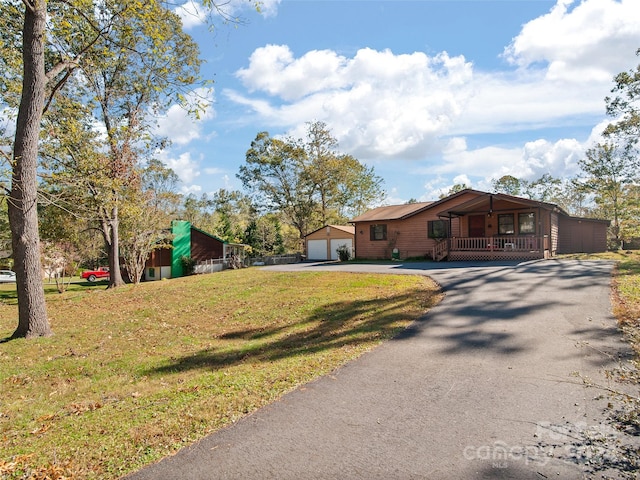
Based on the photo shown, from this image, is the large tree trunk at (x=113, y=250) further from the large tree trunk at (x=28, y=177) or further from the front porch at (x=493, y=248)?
the front porch at (x=493, y=248)

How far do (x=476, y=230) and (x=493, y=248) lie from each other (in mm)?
2999

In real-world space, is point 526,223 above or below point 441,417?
above

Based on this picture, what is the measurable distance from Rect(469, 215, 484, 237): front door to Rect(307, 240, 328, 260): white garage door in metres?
14.1

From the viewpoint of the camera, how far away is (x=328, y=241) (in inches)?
1339

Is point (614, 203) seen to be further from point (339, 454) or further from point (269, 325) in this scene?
point (339, 454)

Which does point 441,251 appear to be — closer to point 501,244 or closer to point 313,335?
point 501,244

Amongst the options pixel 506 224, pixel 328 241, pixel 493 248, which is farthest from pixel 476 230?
pixel 328 241

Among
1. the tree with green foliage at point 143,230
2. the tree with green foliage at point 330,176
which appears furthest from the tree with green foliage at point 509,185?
the tree with green foliage at point 143,230

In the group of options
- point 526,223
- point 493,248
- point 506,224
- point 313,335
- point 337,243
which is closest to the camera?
point 313,335

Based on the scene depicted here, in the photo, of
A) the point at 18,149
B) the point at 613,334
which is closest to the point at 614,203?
the point at 613,334

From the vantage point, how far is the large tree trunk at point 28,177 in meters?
8.79

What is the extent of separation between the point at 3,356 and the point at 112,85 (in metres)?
17.0

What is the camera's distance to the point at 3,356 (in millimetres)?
8000

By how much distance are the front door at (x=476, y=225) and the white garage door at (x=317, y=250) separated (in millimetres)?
14068
